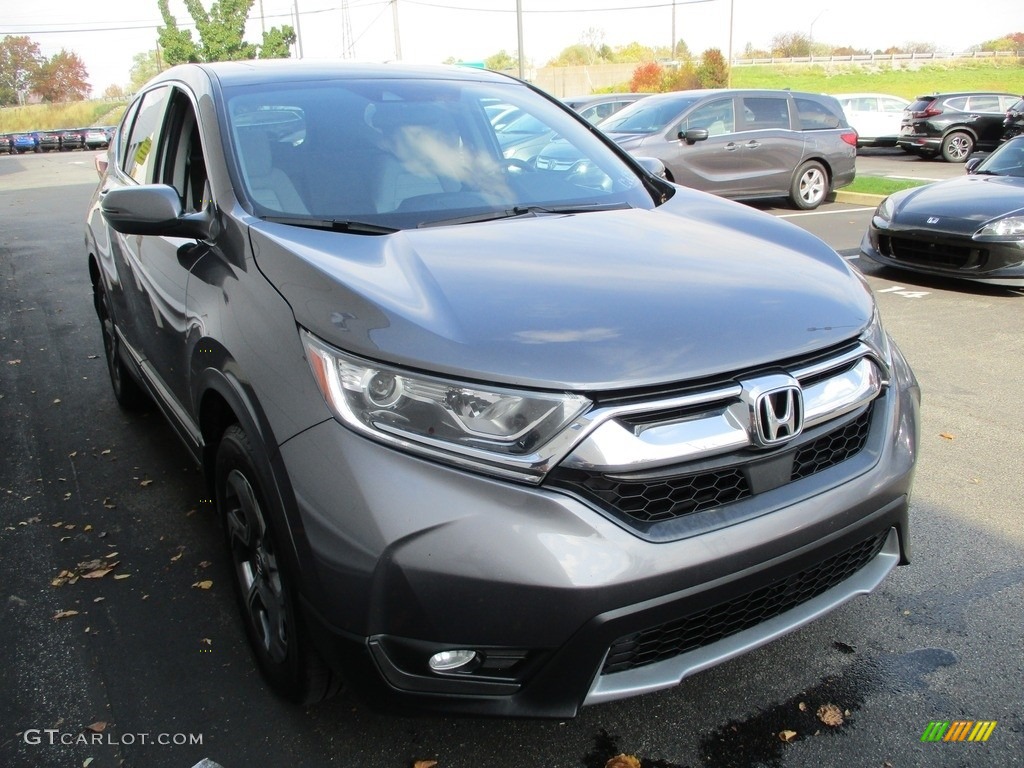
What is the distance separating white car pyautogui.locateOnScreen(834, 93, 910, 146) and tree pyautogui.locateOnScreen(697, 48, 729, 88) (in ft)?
65.0

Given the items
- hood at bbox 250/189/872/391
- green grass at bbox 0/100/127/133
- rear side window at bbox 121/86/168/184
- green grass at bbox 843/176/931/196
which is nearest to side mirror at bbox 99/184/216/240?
hood at bbox 250/189/872/391

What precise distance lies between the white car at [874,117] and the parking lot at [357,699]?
70.9 feet

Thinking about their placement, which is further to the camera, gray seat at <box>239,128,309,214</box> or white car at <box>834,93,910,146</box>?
white car at <box>834,93,910,146</box>

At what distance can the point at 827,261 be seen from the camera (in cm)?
261

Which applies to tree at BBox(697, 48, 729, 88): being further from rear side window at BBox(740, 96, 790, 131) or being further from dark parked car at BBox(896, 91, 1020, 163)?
rear side window at BBox(740, 96, 790, 131)

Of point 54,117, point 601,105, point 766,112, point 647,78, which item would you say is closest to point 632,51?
point 647,78

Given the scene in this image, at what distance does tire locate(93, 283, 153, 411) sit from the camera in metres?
4.51

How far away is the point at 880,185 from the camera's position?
48.8 ft

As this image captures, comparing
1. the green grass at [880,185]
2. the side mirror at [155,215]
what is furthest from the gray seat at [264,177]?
the green grass at [880,185]

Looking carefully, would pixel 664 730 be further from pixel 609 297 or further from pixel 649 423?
pixel 609 297

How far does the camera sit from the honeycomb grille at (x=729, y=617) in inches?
75.5

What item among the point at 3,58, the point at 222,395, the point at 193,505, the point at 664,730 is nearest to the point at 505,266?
the point at 222,395

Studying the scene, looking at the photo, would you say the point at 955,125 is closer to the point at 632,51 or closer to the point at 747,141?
the point at 747,141

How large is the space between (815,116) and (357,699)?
1315 centimetres
